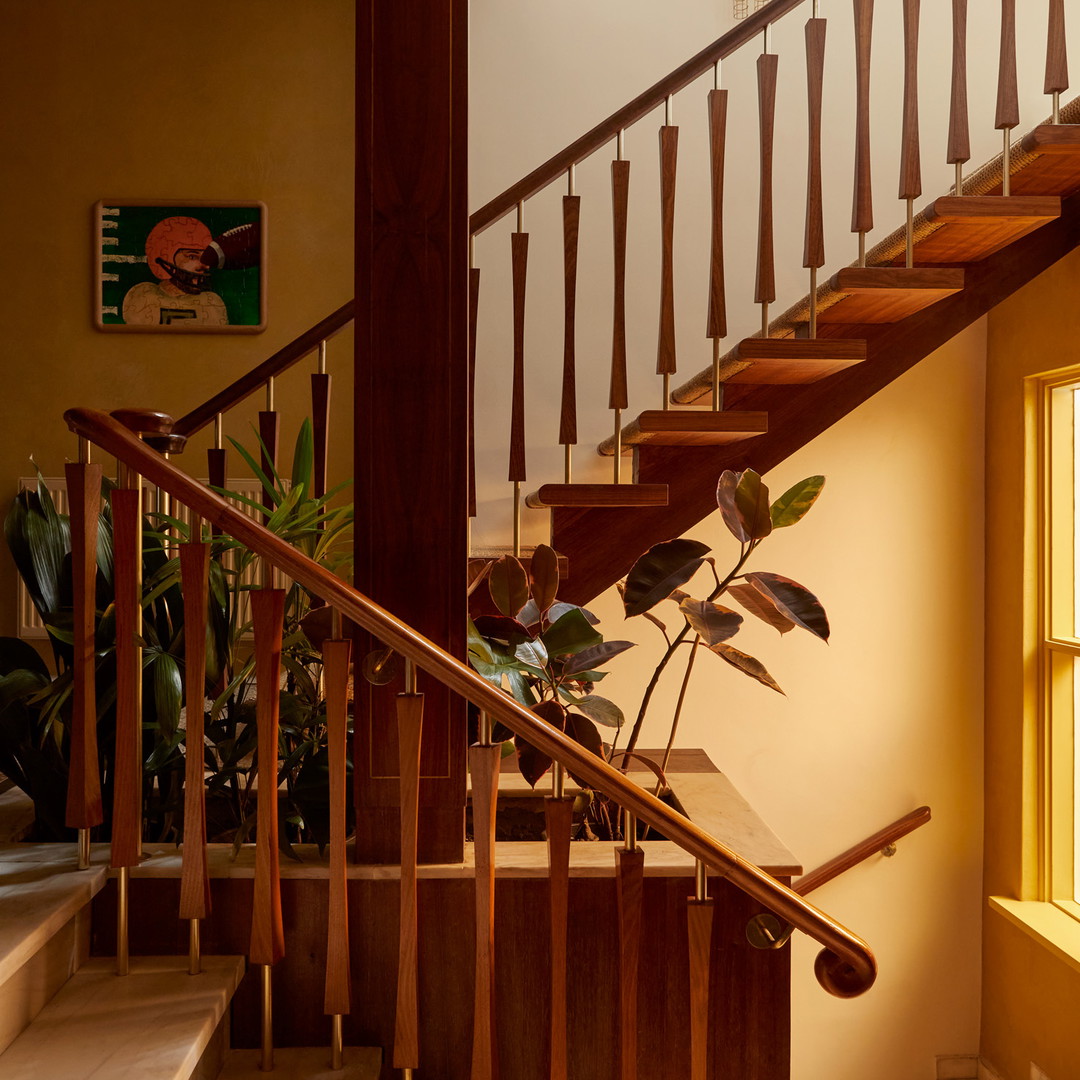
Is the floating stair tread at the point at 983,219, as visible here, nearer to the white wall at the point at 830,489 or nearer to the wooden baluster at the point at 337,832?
the white wall at the point at 830,489

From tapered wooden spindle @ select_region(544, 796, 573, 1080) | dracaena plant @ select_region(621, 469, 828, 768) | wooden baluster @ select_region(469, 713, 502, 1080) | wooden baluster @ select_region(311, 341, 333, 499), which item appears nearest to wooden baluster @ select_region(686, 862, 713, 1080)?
tapered wooden spindle @ select_region(544, 796, 573, 1080)

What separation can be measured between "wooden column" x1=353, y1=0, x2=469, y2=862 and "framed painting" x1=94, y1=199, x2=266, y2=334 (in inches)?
89.5

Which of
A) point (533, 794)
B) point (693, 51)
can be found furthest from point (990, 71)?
point (533, 794)

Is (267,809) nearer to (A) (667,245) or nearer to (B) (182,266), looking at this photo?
(A) (667,245)

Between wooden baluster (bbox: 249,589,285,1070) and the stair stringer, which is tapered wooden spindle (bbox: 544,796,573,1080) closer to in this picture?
wooden baluster (bbox: 249,589,285,1070)

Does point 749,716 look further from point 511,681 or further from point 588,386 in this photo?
point 511,681

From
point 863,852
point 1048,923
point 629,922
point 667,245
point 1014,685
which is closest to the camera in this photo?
point 629,922

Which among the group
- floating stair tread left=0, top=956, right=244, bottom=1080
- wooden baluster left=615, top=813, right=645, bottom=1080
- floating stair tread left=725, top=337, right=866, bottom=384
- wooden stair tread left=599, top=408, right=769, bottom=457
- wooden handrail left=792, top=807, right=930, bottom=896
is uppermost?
floating stair tread left=725, top=337, right=866, bottom=384

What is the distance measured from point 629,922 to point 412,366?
3.69 ft

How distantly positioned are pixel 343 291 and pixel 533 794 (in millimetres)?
2408

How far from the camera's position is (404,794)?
68.9 inches

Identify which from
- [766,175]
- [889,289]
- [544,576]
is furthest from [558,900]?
[766,175]

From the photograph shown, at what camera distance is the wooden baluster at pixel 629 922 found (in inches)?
67.4

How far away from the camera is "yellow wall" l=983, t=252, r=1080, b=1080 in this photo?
11.1 feet
